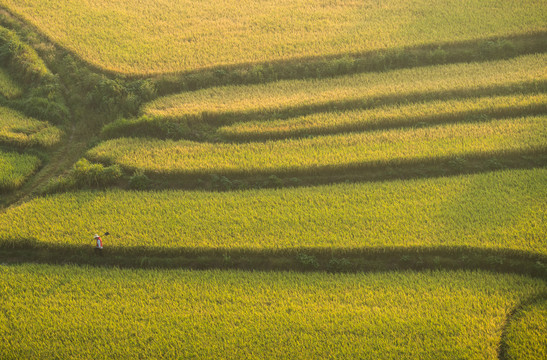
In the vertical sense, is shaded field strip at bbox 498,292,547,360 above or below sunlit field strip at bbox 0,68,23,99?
below

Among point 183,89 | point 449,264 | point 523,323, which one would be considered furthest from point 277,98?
point 523,323

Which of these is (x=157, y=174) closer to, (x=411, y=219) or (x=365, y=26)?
(x=411, y=219)

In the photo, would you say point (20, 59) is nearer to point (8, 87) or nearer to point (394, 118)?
point (8, 87)

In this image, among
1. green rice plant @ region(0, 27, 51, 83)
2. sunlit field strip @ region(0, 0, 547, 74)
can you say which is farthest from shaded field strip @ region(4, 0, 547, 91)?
green rice plant @ region(0, 27, 51, 83)

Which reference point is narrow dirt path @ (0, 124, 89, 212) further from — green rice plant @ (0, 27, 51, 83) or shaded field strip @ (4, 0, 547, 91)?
shaded field strip @ (4, 0, 547, 91)

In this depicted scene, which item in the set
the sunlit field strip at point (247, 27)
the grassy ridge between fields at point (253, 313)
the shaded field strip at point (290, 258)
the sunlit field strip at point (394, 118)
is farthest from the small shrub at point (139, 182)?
the sunlit field strip at point (247, 27)

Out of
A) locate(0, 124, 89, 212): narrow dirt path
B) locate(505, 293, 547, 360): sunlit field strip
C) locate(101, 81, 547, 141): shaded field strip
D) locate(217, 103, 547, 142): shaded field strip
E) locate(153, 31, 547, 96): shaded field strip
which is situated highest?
locate(153, 31, 547, 96): shaded field strip
